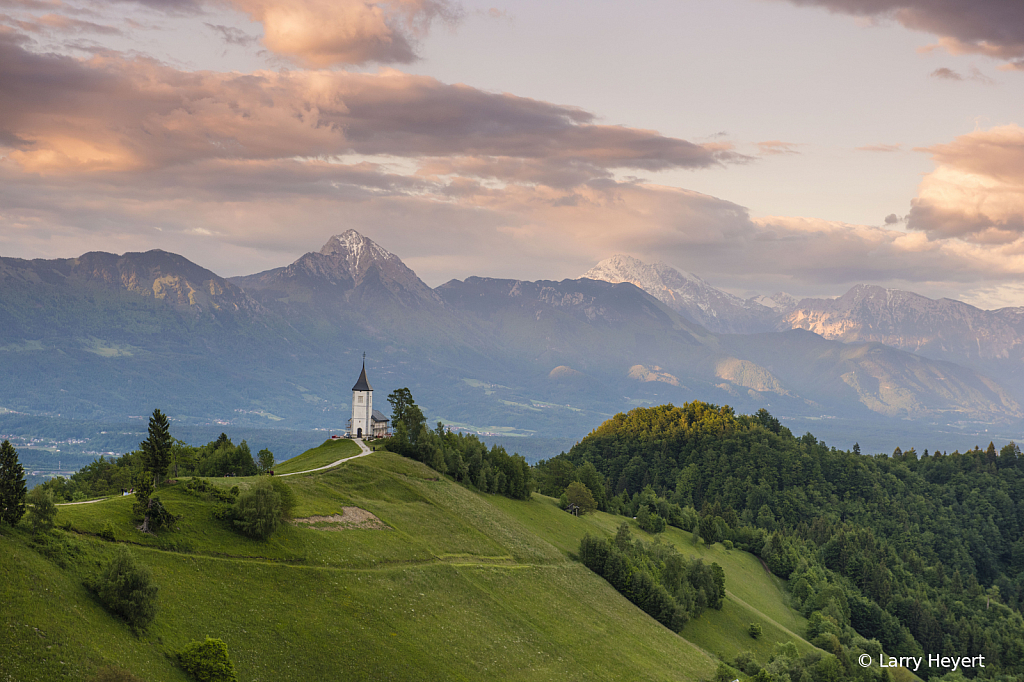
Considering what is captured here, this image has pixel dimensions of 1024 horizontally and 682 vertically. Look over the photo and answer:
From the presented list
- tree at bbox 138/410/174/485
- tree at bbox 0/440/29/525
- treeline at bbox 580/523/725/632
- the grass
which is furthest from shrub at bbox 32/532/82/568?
treeline at bbox 580/523/725/632

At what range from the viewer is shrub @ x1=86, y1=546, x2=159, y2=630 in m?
44.8

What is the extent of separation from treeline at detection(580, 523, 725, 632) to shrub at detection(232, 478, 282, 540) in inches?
2271

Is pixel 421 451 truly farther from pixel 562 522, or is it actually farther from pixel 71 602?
pixel 71 602

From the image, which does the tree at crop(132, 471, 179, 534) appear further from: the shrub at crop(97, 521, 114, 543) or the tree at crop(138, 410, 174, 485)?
the tree at crop(138, 410, 174, 485)

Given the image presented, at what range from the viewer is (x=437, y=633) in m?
62.2

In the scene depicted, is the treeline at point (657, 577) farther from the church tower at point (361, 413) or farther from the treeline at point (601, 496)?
the church tower at point (361, 413)

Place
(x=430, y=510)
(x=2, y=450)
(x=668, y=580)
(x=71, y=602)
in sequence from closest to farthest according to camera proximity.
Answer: (x=71, y=602) < (x=2, y=450) < (x=430, y=510) < (x=668, y=580)

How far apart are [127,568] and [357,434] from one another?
94.5m

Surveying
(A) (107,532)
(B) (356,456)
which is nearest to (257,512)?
(A) (107,532)

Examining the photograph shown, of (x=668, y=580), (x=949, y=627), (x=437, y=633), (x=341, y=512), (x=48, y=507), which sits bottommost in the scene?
(x=949, y=627)

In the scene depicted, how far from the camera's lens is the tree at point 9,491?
154 ft

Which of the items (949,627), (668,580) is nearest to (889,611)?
(949,627)

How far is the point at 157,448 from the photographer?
66.9 m

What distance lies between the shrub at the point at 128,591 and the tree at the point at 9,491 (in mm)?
6925
